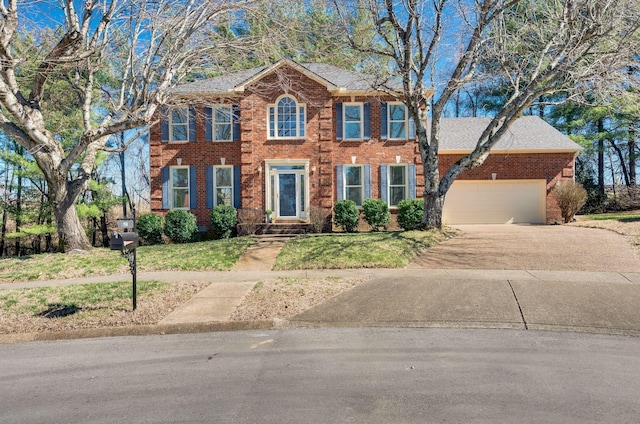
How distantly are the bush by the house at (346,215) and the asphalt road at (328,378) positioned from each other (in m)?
10.6

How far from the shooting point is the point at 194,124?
1819 cm

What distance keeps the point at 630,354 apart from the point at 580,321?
1169 mm

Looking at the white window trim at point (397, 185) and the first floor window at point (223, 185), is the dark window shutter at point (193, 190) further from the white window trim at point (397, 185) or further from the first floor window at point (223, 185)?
the white window trim at point (397, 185)

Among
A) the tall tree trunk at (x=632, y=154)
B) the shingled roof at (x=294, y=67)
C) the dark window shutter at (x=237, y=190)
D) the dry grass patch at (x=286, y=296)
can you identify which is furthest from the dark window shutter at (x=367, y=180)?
the tall tree trunk at (x=632, y=154)

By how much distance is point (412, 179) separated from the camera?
58.3 ft

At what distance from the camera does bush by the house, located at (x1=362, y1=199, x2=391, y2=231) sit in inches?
655

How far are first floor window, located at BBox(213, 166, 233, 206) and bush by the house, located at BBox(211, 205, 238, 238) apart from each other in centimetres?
128

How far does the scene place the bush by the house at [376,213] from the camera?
16.6 m

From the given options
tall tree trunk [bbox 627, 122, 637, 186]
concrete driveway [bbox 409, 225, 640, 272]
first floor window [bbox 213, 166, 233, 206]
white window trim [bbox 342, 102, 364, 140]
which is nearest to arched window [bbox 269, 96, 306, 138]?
white window trim [bbox 342, 102, 364, 140]

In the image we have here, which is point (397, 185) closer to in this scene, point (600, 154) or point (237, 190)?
point (237, 190)

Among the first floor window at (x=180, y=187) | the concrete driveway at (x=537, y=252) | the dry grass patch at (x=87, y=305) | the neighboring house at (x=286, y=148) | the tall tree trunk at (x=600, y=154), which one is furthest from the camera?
the tall tree trunk at (x=600, y=154)

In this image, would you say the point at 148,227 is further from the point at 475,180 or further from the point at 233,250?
the point at 475,180

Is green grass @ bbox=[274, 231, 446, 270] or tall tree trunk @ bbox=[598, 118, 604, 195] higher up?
tall tree trunk @ bbox=[598, 118, 604, 195]

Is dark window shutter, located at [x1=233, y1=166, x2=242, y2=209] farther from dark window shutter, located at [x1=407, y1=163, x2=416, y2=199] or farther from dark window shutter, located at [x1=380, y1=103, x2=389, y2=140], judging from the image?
A: dark window shutter, located at [x1=407, y1=163, x2=416, y2=199]
